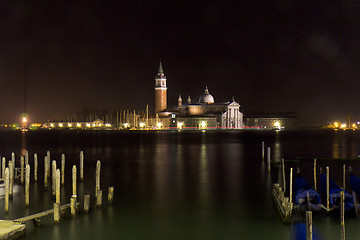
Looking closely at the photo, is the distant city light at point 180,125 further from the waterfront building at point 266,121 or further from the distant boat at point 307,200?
the distant boat at point 307,200

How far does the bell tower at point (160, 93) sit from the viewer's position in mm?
133875

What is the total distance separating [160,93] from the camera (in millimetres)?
134500

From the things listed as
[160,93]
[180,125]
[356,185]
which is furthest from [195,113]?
[356,185]

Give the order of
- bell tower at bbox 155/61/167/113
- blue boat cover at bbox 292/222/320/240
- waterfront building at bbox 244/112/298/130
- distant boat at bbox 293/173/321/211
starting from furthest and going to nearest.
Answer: waterfront building at bbox 244/112/298/130 < bell tower at bbox 155/61/167/113 < distant boat at bbox 293/173/321/211 < blue boat cover at bbox 292/222/320/240

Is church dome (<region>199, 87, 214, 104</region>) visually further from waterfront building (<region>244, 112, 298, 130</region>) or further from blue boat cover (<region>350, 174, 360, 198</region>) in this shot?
blue boat cover (<region>350, 174, 360, 198</region>)

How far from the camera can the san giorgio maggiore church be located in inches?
4867

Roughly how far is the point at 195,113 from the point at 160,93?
14.6 meters

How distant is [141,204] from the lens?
1645 cm

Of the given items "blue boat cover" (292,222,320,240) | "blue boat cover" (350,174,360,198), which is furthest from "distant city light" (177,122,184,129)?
"blue boat cover" (292,222,320,240)

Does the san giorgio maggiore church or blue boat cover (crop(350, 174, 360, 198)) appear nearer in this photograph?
blue boat cover (crop(350, 174, 360, 198))

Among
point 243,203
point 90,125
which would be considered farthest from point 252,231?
point 90,125

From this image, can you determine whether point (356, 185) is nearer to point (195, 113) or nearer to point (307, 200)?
point (307, 200)

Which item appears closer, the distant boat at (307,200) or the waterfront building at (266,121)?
the distant boat at (307,200)

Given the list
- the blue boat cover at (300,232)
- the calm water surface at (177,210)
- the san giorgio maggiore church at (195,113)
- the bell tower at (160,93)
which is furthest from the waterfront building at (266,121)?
the blue boat cover at (300,232)
